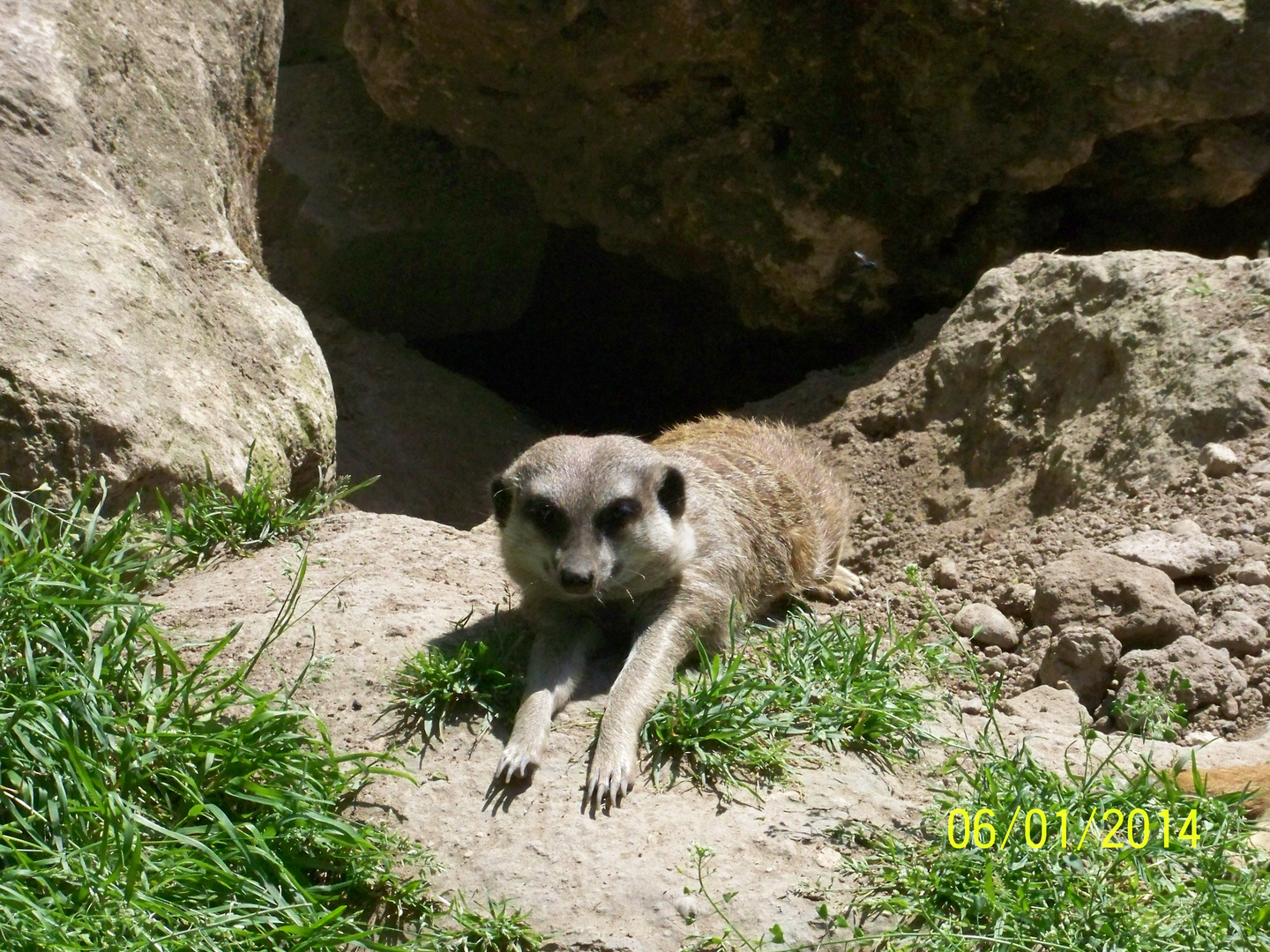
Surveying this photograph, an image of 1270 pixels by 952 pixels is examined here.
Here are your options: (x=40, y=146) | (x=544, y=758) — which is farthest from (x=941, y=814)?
(x=40, y=146)

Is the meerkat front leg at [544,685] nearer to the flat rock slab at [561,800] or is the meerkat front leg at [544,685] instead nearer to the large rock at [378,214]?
the flat rock slab at [561,800]

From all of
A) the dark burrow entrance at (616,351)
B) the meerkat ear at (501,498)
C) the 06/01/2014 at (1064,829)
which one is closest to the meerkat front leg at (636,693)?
the meerkat ear at (501,498)

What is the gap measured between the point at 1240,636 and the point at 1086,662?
0.42 meters

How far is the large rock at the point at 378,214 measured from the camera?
7.29m

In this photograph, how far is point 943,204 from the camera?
5.99 meters

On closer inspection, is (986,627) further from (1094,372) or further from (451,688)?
(451,688)

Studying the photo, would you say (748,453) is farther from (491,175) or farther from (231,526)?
(491,175)

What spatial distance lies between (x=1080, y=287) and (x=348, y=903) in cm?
373

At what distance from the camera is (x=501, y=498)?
3820 mm

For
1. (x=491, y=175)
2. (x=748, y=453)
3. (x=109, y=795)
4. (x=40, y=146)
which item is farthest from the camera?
(x=491, y=175)

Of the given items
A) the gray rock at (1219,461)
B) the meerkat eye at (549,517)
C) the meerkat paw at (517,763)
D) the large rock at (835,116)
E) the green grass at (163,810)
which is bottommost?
the green grass at (163,810)

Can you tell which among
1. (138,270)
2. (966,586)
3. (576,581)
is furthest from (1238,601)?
(138,270)

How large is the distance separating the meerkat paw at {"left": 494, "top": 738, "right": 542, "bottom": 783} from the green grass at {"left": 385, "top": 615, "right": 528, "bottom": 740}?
241 mm

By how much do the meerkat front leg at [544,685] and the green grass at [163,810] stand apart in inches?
13.3
